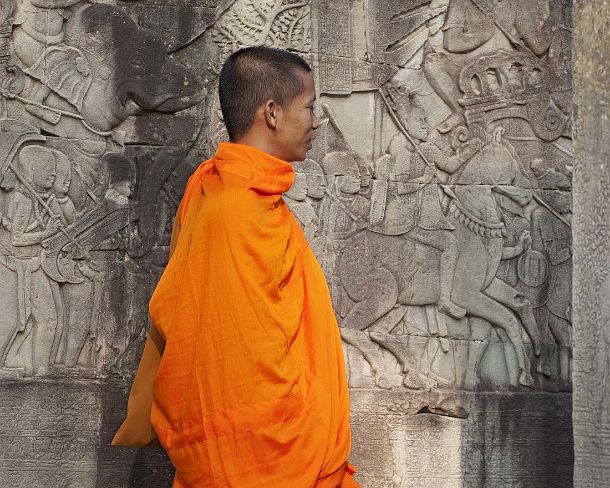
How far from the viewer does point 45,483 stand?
245 inches

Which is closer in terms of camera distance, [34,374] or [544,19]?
[34,374]

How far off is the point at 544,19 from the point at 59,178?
2.96m

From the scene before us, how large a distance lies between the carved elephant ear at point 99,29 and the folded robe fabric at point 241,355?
233 cm

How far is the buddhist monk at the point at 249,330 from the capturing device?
3945 mm

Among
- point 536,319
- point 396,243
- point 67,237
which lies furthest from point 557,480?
point 67,237

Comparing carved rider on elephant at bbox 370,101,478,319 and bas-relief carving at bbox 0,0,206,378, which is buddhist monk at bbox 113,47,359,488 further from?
carved rider on elephant at bbox 370,101,478,319

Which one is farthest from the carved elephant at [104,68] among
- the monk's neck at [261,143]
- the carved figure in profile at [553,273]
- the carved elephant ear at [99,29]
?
the carved figure in profile at [553,273]

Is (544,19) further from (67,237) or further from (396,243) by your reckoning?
(67,237)

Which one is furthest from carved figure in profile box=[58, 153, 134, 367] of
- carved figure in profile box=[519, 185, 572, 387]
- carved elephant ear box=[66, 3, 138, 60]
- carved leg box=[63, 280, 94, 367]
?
carved figure in profile box=[519, 185, 572, 387]

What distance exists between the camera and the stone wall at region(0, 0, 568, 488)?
625 cm

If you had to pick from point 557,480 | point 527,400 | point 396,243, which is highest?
point 396,243

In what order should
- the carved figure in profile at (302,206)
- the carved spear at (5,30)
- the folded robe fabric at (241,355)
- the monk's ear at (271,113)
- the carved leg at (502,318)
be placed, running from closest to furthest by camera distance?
the folded robe fabric at (241,355) → the monk's ear at (271,113) → the carved spear at (5,30) → the carved figure in profile at (302,206) → the carved leg at (502,318)

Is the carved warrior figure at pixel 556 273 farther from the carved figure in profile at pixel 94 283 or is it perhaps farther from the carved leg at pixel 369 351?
the carved figure in profile at pixel 94 283

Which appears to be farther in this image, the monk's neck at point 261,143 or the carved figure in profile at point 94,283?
the carved figure in profile at point 94,283
